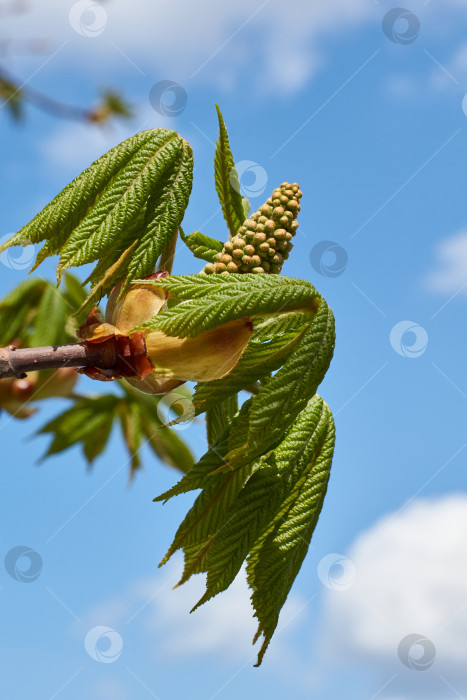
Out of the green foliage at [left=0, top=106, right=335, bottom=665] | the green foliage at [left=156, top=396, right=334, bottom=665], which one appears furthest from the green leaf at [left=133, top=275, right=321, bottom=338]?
the green foliage at [left=156, top=396, right=334, bottom=665]

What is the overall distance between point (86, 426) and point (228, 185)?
6.45 feet

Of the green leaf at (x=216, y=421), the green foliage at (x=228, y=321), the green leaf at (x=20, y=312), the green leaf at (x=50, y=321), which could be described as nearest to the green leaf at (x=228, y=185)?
the green foliage at (x=228, y=321)

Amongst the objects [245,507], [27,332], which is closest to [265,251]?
[245,507]

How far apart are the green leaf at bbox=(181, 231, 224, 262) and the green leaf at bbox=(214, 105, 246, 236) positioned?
0.06 meters

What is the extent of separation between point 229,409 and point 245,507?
240 millimetres

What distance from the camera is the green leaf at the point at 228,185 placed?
158cm

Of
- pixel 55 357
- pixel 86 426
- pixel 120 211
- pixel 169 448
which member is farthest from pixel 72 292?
pixel 55 357

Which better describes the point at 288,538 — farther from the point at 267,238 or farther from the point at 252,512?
the point at 267,238

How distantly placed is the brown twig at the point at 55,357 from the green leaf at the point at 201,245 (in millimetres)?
411

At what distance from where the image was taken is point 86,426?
3314mm

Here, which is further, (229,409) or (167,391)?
(229,409)

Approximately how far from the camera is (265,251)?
1.38 metres

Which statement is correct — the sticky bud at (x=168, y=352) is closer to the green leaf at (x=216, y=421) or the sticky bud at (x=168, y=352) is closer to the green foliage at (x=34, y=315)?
the green leaf at (x=216, y=421)

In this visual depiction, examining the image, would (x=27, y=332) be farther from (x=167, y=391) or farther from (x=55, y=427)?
(x=167, y=391)
